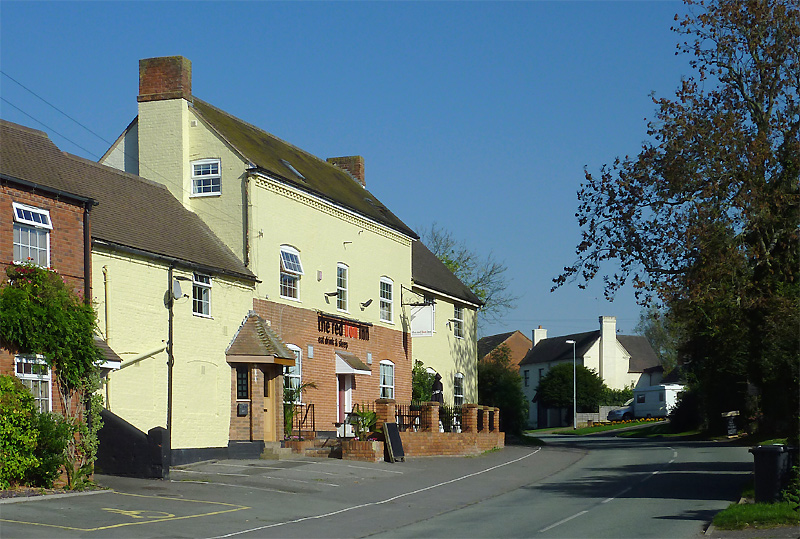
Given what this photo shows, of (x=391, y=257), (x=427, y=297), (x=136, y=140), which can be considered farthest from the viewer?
(x=427, y=297)

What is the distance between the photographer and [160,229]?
25.8 m

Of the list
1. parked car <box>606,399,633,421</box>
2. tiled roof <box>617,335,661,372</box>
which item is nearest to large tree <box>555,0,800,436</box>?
parked car <box>606,399,633,421</box>

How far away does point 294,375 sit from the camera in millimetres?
29938

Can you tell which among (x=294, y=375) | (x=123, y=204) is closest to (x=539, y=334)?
(x=294, y=375)

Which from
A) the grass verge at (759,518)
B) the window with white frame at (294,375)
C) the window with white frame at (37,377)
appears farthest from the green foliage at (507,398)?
the grass verge at (759,518)

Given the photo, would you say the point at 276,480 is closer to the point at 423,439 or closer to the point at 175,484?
the point at 175,484

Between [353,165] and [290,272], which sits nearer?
[290,272]

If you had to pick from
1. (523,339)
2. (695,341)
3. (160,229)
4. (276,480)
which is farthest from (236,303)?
(523,339)

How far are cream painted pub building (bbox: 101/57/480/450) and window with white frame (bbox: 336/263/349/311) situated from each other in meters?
0.05

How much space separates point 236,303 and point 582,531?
1471cm

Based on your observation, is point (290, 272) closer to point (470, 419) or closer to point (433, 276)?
point (470, 419)

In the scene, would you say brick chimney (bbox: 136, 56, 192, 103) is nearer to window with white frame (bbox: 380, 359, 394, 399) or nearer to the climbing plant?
the climbing plant

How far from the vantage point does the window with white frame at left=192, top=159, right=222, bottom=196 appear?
29.2m

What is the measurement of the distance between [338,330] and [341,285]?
5.61 feet
